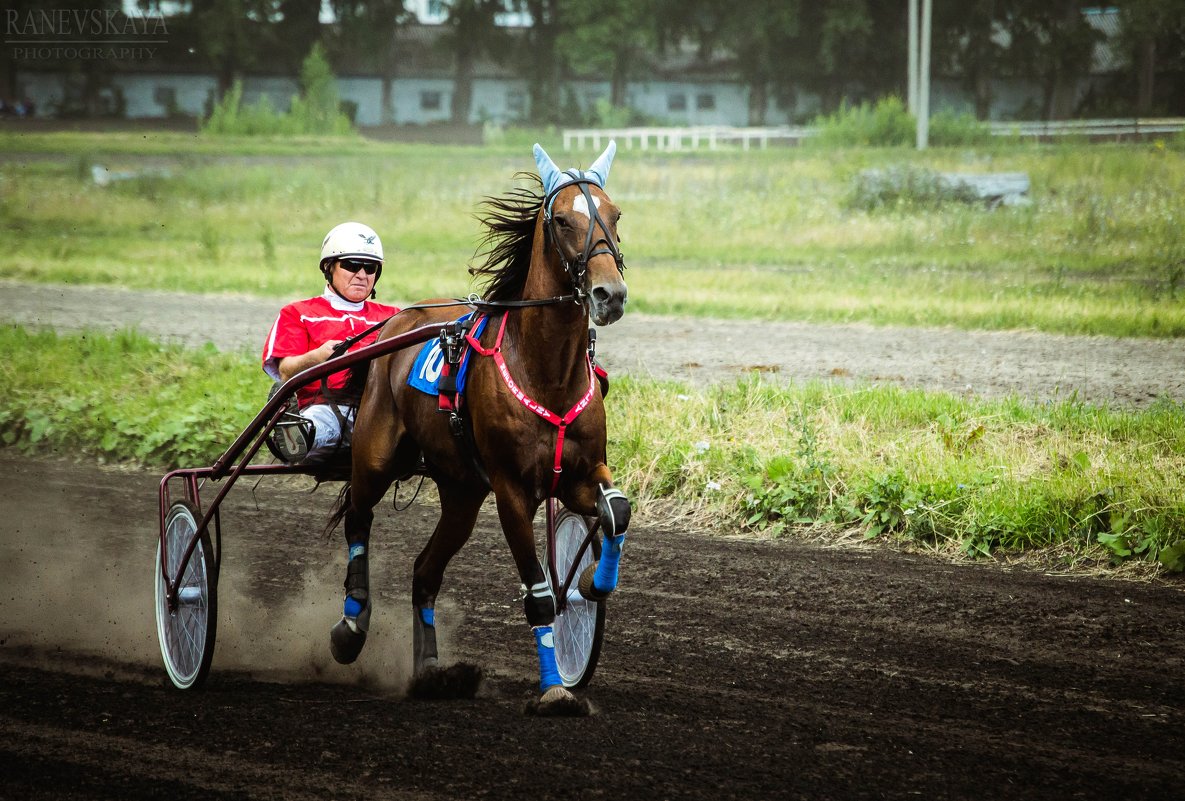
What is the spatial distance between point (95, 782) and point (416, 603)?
149 centimetres

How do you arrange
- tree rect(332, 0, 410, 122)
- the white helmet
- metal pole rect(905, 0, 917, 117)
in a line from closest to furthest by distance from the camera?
the white helmet
metal pole rect(905, 0, 917, 117)
tree rect(332, 0, 410, 122)

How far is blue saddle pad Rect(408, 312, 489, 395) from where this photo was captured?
170 inches

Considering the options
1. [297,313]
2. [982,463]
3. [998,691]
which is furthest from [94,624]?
[982,463]

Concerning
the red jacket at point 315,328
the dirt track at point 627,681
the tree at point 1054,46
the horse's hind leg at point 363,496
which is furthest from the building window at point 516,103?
the horse's hind leg at point 363,496

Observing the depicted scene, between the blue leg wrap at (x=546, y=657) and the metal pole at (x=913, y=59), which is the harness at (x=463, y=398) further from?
the metal pole at (x=913, y=59)

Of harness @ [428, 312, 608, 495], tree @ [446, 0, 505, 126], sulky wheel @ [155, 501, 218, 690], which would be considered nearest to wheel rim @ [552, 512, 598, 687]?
harness @ [428, 312, 608, 495]

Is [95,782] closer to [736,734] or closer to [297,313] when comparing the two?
[736,734]

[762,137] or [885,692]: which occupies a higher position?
[762,137]

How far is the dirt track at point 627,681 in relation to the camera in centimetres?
351

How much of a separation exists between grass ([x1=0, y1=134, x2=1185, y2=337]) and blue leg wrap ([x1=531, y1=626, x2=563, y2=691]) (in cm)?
793

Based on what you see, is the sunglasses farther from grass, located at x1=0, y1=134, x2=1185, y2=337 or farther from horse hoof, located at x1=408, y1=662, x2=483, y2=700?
grass, located at x1=0, y1=134, x2=1185, y2=337

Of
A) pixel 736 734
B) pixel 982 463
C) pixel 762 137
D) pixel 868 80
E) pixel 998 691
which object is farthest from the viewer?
pixel 868 80

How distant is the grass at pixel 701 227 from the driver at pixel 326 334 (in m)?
7.55

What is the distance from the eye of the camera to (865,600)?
546 cm
